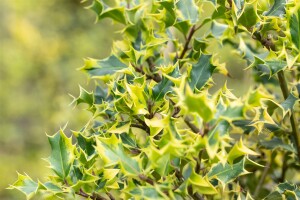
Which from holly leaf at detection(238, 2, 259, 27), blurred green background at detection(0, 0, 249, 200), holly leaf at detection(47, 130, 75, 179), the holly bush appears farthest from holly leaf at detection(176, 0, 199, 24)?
blurred green background at detection(0, 0, 249, 200)

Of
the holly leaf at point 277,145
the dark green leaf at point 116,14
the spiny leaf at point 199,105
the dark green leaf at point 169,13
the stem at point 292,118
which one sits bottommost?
the holly leaf at point 277,145

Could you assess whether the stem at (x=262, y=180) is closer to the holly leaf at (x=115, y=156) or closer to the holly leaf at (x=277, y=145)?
the holly leaf at (x=277, y=145)

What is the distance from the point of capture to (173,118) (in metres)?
0.78

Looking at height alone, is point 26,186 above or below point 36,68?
above

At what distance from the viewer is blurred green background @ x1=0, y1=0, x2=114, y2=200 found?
4.08m

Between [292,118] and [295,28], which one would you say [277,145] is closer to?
[292,118]

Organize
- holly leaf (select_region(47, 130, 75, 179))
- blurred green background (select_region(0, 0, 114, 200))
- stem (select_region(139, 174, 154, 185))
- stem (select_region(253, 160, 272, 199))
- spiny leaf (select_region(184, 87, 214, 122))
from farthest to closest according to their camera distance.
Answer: blurred green background (select_region(0, 0, 114, 200)) < stem (select_region(253, 160, 272, 199)) < holly leaf (select_region(47, 130, 75, 179)) < stem (select_region(139, 174, 154, 185)) < spiny leaf (select_region(184, 87, 214, 122))

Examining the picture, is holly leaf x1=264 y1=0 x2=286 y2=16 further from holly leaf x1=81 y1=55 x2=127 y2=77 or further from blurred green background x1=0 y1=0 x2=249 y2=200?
blurred green background x1=0 y1=0 x2=249 y2=200

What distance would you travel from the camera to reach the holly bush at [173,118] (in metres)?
0.71

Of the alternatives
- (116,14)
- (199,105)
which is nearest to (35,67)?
(116,14)

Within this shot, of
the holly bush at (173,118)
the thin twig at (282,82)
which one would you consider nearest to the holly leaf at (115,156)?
the holly bush at (173,118)

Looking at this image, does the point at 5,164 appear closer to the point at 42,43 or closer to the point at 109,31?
the point at 42,43

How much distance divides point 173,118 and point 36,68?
141 inches

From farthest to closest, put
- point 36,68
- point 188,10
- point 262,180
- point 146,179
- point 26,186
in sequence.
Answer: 1. point 36,68
2. point 262,180
3. point 188,10
4. point 26,186
5. point 146,179
